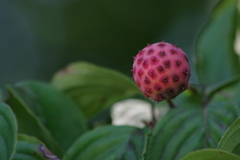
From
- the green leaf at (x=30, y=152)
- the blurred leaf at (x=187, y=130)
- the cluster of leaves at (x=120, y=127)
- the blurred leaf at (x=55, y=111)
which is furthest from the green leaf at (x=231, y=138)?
the blurred leaf at (x=55, y=111)

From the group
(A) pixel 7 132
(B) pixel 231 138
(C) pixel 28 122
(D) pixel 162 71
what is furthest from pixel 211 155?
(C) pixel 28 122

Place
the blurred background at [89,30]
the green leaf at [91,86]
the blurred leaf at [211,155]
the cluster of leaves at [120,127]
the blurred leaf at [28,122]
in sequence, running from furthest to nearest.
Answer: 1. the blurred background at [89,30]
2. the green leaf at [91,86]
3. the blurred leaf at [28,122]
4. the cluster of leaves at [120,127]
5. the blurred leaf at [211,155]

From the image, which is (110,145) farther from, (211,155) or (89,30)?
(89,30)

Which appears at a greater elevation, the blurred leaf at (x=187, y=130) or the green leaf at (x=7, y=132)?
the green leaf at (x=7, y=132)

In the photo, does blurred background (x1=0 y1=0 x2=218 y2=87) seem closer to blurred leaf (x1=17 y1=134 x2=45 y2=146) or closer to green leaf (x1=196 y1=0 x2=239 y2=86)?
green leaf (x1=196 y1=0 x2=239 y2=86)

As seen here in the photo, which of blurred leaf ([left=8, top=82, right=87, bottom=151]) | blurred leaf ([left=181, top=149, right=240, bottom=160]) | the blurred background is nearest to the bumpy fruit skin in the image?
blurred leaf ([left=181, top=149, right=240, bottom=160])

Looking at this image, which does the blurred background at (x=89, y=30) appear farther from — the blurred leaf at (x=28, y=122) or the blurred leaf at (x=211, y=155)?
the blurred leaf at (x=211, y=155)
